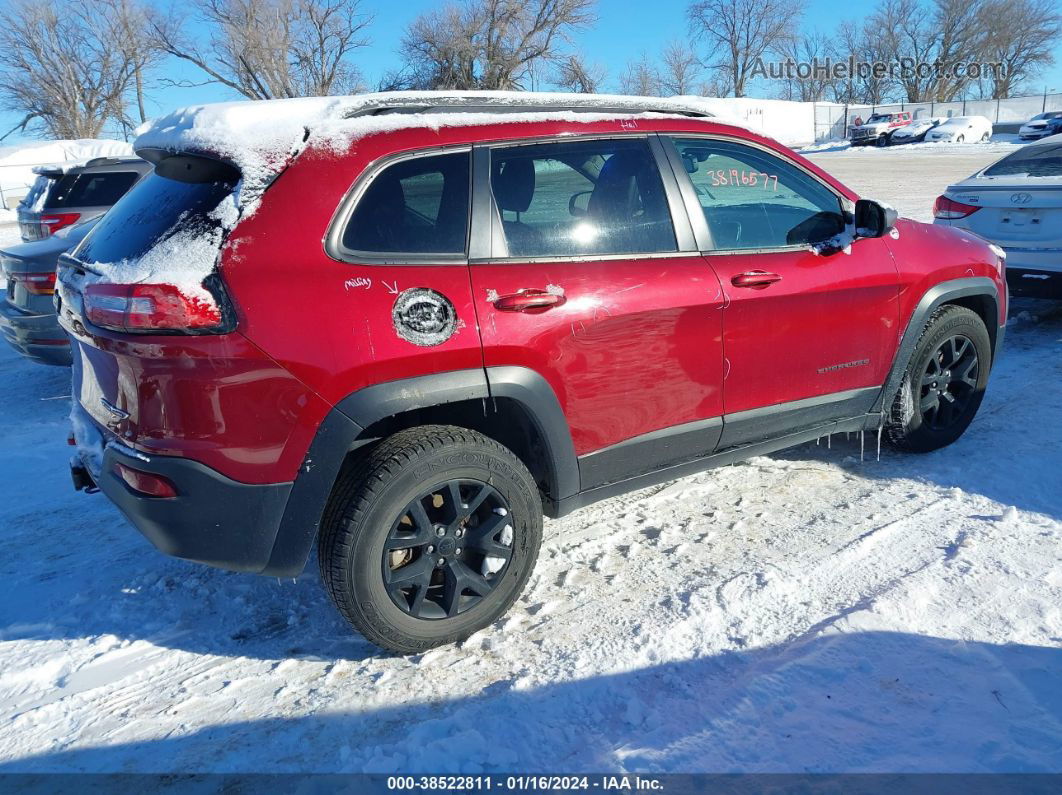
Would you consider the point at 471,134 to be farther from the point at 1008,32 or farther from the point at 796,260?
the point at 1008,32

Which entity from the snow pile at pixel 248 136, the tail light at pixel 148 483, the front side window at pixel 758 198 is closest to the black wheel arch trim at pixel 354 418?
the tail light at pixel 148 483

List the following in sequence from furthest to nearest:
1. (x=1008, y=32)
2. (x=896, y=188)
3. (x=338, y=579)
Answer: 1. (x=1008, y=32)
2. (x=896, y=188)
3. (x=338, y=579)

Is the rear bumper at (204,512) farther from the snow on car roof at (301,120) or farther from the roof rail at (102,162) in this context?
the roof rail at (102,162)

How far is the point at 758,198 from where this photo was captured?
3.75 metres

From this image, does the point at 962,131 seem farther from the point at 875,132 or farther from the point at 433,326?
the point at 433,326

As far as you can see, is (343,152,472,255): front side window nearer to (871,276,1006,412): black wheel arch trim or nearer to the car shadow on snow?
the car shadow on snow

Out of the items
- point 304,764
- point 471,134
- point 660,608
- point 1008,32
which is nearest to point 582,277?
point 471,134

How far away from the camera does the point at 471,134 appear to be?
2.89m

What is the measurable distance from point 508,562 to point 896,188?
1739 cm

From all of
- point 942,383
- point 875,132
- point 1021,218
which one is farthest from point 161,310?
point 875,132

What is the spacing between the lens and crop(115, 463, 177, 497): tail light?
2.47 meters

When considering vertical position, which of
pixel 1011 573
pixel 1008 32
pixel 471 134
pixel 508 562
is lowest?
pixel 1011 573

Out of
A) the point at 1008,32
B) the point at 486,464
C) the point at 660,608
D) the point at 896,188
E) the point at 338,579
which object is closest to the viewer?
the point at 338,579

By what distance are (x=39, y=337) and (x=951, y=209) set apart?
736cm
